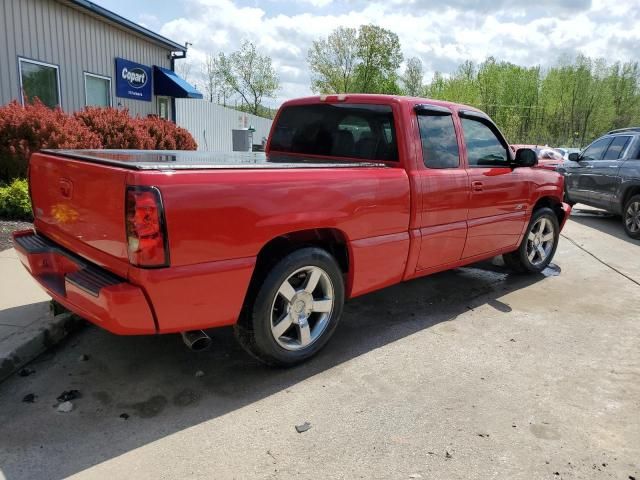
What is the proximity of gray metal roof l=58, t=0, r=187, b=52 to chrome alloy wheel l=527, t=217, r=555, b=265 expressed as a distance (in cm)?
983

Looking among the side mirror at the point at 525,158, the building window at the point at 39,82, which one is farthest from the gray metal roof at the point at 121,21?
the side mirror at the point at 525,158

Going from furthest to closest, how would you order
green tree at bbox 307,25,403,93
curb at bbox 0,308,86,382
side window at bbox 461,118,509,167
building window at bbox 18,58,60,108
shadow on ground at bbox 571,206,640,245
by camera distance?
green tree at bbox 307,25,403,93
building window at bbox 18,58,60,108
shadow on ground at bbox 571,206,640,245
side window at bbox 461,118,509,167
curb at bbox 0,308,86,382

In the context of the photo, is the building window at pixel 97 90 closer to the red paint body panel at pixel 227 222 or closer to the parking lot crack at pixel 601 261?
the red paint body panel at pixel 227 222

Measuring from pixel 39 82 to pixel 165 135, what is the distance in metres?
2.59

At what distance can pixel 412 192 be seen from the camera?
13.2 ft

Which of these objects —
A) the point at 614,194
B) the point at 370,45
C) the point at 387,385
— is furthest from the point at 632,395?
the point at 370,45

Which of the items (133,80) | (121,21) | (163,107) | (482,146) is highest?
(121,21)

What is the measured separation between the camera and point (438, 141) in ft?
14.6

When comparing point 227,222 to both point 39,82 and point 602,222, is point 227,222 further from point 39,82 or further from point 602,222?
point 602,222

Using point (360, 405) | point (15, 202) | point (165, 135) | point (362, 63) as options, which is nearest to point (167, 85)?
point (165, 135)

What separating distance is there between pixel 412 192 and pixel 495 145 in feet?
5.78

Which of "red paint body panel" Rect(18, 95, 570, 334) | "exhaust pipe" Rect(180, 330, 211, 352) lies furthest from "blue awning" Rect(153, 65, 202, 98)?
"exhaust pipe" Rect(180, 330, 211, 352)

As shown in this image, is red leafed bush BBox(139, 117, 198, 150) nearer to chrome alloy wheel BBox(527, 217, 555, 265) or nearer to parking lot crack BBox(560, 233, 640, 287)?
chrome alloy wheel BBox(527, 217, 555, 265)

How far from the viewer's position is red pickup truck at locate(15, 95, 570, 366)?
8.87ft
